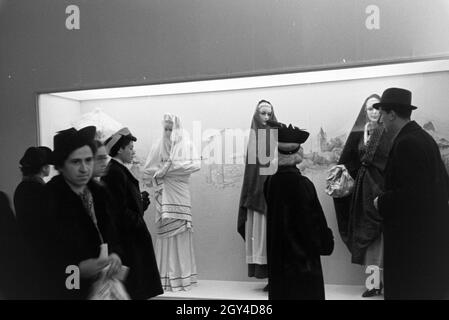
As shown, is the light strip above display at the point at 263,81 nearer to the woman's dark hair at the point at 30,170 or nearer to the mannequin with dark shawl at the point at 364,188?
the mannequin with dark shawl at the point at 364,188

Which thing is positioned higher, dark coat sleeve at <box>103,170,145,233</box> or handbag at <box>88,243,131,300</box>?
dark coat sleeve at <box>103,170,145,233</box>

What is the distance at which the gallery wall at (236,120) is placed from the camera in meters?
3.37

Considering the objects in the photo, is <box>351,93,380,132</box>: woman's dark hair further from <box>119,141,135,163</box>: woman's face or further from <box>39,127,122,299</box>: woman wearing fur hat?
<box>39,127,122,299</box>: woman wearing fur hat

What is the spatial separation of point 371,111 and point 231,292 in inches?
59.6

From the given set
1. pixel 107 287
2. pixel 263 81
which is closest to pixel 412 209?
pixel 263 81

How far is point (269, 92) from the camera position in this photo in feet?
11.7

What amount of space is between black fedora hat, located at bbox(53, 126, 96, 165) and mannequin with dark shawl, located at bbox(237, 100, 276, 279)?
1129mm

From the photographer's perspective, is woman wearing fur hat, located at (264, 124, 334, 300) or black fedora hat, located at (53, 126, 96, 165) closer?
woman wearing fur hat, located at (264, 124, 334, 300)

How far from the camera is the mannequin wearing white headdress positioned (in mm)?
3705

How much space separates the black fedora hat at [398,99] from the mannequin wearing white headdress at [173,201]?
1299 millimetres

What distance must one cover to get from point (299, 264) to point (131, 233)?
3.86 ft

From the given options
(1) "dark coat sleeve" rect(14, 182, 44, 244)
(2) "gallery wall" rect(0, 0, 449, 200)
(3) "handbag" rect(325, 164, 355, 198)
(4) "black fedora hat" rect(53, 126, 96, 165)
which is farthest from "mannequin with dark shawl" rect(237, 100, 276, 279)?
(1) "dark coat sleeve" rect(14, 182, 44, 244)

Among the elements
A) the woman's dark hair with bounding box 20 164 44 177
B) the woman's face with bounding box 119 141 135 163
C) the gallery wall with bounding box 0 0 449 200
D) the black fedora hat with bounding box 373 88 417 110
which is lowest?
the woman's dark hair with bounding box 20 164 44 177
